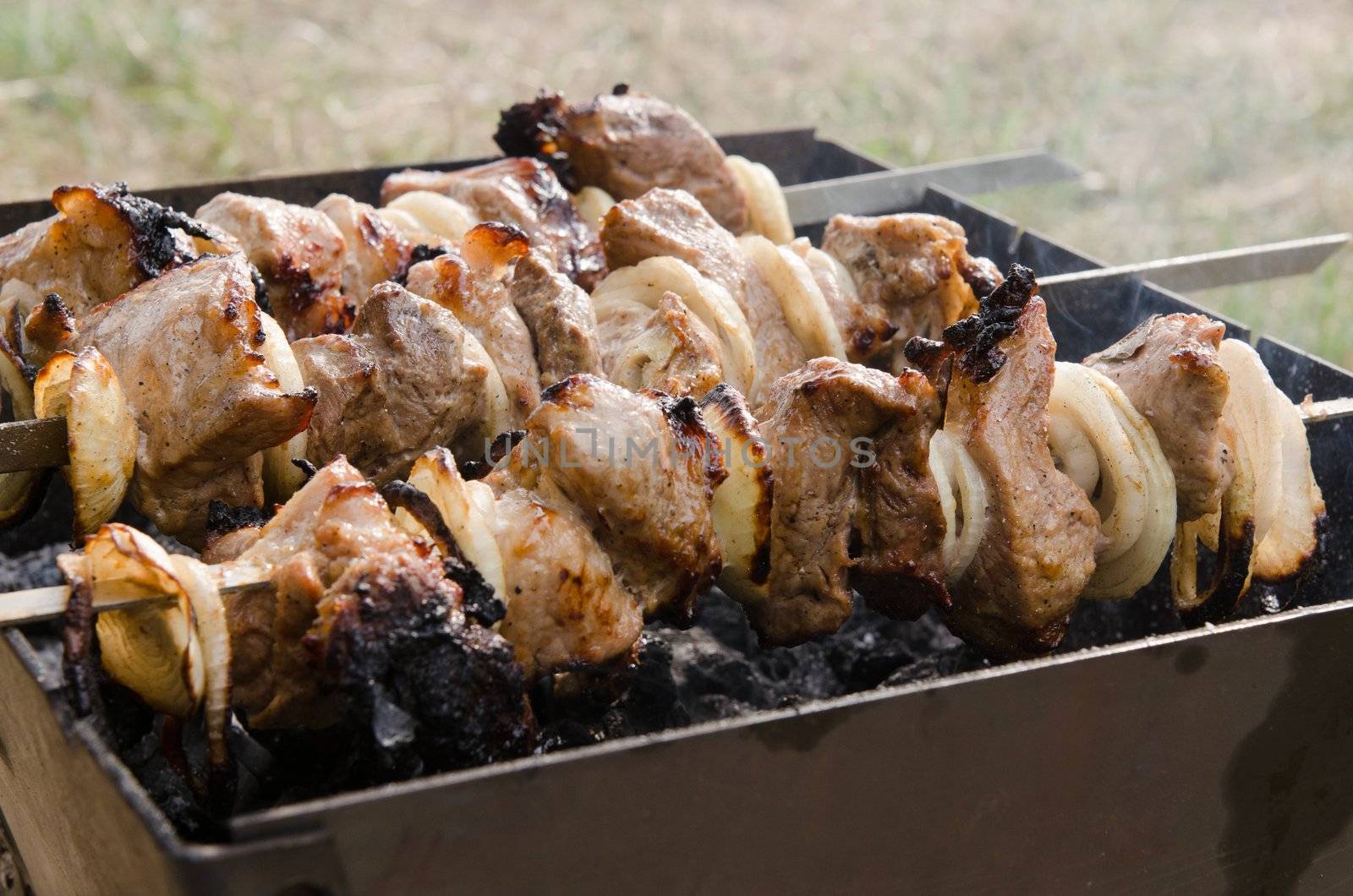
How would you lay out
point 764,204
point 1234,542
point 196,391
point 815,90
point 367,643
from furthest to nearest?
point 815,90 < point 764,204 < point 1234,542 < point 196,391 < point 367,643

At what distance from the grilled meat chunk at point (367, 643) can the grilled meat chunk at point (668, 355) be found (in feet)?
2.12

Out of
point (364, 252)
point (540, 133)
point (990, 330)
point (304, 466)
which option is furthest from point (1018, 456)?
point (540, 133)

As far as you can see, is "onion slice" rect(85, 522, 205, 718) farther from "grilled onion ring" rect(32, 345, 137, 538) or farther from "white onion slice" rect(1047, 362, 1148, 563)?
"white onion slice" rect(1047, 362, 1148, 563)

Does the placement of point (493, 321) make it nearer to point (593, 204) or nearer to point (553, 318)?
point (553, 318)

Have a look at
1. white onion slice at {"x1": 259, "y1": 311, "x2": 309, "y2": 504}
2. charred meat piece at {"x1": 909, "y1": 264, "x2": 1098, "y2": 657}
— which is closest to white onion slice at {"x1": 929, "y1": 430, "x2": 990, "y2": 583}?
charred meat piece at {"x1": 909, "y1": 264, "x2": 1098, "y2": 657}

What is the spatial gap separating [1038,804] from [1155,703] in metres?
0.25

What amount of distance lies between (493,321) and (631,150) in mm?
1018

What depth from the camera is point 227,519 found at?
2033mm

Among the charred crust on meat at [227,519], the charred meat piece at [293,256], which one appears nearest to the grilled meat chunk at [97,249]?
the charred meat piece at [293,256]

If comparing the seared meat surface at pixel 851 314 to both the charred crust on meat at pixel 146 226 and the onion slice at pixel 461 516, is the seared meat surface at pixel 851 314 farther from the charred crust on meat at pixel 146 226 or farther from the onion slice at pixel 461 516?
the charred crust on meat at pixel 146 226

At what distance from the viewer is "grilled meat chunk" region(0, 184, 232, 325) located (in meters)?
2.32

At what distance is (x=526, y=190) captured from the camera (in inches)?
117

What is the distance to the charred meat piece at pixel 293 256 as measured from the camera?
2494 mm

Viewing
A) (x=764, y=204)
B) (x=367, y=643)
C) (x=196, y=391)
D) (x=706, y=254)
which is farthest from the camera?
(x=764, y=204)
